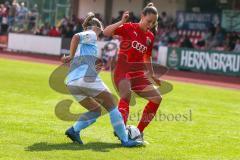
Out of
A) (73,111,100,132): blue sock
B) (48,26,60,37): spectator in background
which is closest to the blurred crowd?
(48,26,60,37): spectator in background

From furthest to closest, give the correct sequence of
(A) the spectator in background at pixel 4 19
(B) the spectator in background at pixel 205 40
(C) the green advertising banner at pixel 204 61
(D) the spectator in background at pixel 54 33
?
(A) the spectator in background at pixel 4 19 < (D) the spectator in background at pixel 54 33 < (B) the spectator in background at pixel 205 40 < (C) the green advertising banner at pixel 204 61

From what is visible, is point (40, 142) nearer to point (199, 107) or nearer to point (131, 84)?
point (131, 84)

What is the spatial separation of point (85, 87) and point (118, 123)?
0.76m

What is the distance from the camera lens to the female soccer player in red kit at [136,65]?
909 cm

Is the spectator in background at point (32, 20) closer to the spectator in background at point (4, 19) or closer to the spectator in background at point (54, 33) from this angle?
the spectator in background at point (4, 19)

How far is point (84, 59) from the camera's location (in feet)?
28.0

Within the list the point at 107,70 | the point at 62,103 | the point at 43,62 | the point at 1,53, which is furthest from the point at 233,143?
the point at 1,53

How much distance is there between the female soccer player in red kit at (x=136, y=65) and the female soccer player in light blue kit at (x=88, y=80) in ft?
1.73

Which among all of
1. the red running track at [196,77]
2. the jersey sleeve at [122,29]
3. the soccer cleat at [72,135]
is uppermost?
the jersey sleeve at [122,29]

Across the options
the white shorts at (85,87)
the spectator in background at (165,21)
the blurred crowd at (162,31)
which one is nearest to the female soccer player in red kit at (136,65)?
the white shorts at (85,87)

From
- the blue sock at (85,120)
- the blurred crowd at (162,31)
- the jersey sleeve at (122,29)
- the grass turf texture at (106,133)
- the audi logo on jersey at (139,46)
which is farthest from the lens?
the blurred crowd at (162,31)

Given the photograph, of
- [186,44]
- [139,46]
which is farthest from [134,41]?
[186,44]

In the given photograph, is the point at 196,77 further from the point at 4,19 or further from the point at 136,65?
the point at 136,65

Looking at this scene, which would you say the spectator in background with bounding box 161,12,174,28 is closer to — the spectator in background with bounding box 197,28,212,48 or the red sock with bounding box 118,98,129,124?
the spectator in background with bounding box 197,28,212,48
